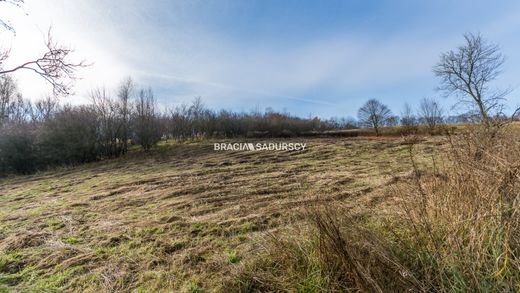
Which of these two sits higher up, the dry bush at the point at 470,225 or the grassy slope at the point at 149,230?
the dry bush at the point at 470,225

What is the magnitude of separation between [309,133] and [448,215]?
2621 cm

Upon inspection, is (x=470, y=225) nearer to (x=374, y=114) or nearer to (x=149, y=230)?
(x=149, y=230)

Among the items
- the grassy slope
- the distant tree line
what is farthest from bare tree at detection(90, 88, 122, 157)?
the grassy slope

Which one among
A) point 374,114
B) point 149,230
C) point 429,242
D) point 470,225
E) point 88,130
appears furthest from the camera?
point 374,114

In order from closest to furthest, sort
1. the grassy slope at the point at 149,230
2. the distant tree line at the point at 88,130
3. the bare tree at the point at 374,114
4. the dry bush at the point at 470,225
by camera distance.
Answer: the dry bush at the point at 470,225 < the grassy slope at the point at 149,230 < the distant tree line at the point at 88,130 < the bare tree at the point at 374,114

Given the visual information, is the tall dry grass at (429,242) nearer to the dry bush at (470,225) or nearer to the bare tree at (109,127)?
the dry bush at (470,225)

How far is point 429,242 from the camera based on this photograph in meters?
1.58

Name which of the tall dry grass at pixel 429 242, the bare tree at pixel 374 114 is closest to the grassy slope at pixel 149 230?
the tall dry grass at pixel 429 242

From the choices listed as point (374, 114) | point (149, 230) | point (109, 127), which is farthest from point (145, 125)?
point (374, 114)

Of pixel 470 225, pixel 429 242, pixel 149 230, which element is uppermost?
pixel 470 225

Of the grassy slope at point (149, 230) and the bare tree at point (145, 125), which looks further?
the bare tree at point (145, 125)

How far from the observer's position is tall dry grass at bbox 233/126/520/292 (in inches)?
51.1

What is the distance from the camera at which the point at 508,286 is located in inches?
44.6

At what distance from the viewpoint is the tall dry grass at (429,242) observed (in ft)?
4.26
